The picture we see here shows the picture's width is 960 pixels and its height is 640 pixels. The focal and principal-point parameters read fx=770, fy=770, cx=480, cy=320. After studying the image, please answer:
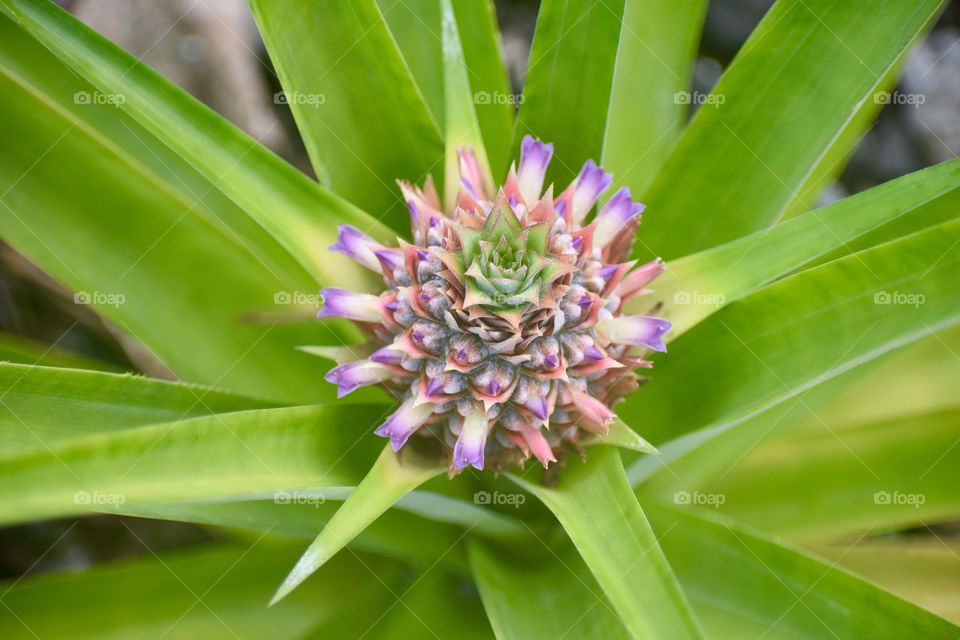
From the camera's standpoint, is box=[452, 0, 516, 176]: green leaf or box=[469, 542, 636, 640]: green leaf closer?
box=[469, 542, 636, 640]: green leaf

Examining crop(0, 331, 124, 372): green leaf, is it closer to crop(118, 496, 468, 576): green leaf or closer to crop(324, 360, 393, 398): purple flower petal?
crop(118, 496, 468, 576): green leaf

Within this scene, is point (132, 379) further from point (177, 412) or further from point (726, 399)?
point (726, 399)

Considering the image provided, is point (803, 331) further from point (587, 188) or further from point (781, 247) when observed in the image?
point (587, 188)

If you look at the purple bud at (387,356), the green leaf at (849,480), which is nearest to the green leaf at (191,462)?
the purple bud at (387,356)

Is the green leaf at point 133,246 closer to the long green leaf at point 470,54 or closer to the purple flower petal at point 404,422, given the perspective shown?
the purple flower petal at point 404,422

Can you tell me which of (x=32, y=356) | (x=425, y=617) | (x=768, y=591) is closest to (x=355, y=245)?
(x=425, y=617)

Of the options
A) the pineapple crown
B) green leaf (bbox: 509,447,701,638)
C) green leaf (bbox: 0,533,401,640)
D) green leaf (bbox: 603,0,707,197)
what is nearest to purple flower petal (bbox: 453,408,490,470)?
the pineapple crown
